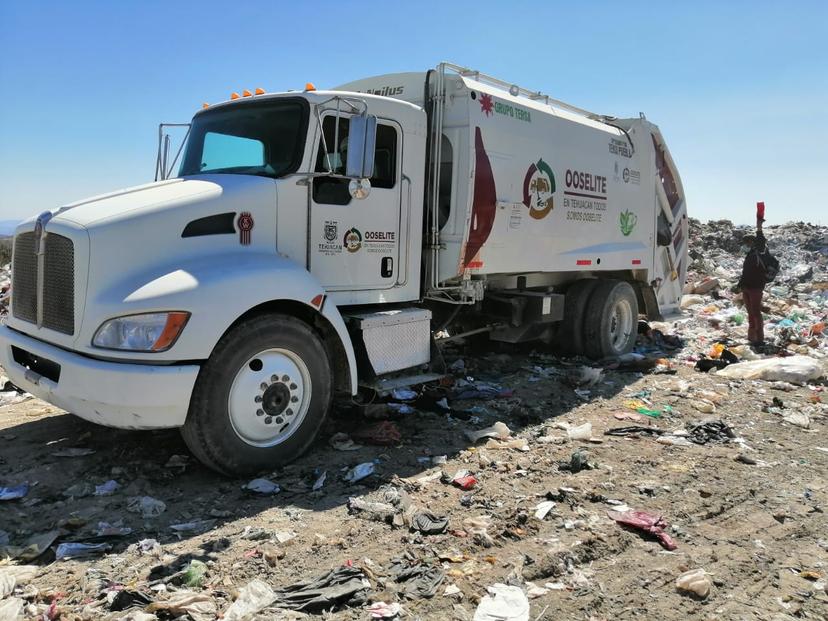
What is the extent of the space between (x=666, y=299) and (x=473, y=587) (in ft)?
23.4

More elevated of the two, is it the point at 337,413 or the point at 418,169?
the point at 418,169

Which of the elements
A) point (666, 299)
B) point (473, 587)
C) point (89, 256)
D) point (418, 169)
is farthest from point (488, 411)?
point (666, 299)

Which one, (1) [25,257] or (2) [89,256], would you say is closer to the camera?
(2) [89,256]

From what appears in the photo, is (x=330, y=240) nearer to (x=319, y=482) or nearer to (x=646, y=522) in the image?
(x=319, y=482)

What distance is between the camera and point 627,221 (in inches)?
308

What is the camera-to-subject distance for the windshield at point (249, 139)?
4422mm

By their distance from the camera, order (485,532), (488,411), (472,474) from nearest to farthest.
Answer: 1. (485,532)
2. (472,474)
3. (488,411)

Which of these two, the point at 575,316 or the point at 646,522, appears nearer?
the point at 646,522


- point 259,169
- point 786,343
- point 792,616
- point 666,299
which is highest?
point 259,169

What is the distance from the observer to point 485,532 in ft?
11.0

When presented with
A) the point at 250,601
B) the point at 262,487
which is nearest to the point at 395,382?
the point at 262,487

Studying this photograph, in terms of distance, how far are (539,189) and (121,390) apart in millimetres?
4294

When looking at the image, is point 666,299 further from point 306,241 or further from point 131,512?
point 131,512

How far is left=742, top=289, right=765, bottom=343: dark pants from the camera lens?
28.8 feet
